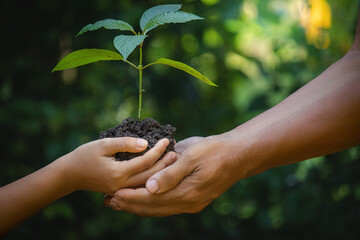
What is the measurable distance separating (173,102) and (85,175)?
1.08 metres

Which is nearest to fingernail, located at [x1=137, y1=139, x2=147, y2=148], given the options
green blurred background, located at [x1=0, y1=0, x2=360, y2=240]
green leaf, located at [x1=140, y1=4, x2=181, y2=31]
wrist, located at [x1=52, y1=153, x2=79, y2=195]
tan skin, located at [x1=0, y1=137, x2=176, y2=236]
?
tan skin, located at [x1=0, y1=137, x2=176, y2=236]

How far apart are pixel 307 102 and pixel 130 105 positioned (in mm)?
1245

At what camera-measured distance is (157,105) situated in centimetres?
205

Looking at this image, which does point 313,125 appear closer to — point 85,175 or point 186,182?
point 186,182

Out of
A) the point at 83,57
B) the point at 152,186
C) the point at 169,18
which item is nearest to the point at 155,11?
the point at 169,18

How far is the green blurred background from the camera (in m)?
1.79

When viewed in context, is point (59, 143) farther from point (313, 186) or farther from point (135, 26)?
point (313, 186)

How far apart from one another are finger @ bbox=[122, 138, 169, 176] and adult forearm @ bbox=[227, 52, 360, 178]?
23cm

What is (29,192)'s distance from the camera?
107 centimetres

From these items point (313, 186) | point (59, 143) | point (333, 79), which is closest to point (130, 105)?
point (59, 143)

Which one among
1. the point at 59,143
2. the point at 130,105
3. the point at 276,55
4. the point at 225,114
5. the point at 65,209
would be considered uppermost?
the point at 276,55

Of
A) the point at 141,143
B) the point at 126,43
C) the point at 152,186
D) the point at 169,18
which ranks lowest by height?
the point at 152,186

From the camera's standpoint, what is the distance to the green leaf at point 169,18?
3.09 ft

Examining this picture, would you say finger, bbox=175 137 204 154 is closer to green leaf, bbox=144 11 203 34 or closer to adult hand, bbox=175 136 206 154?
adult hand, bbox=175 136 206 154
